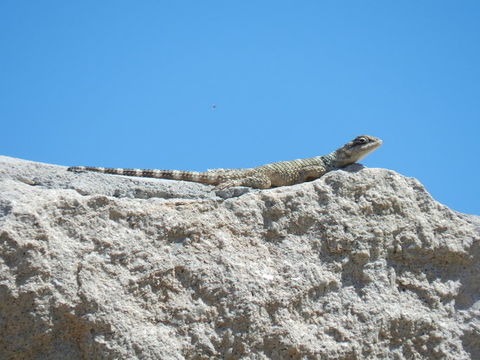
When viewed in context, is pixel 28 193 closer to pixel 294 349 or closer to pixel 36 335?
pixel 36 335

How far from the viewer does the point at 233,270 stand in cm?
493

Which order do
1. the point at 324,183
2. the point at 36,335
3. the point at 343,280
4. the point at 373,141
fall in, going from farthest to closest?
the point at 373,141
the point at 324,183
the point at 343,280
the point at 36,335

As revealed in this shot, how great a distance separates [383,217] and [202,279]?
1546mm

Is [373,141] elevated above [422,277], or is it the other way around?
[373,141]

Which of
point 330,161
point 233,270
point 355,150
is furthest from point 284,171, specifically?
point 233,270

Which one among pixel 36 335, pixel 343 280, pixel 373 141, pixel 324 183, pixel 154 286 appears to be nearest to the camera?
pixel 36 335

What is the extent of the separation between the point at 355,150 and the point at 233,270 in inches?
98.8

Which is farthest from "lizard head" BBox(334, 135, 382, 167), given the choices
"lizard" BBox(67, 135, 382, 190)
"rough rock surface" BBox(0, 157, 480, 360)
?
"rough rock surface" BBox(0, 157, 480, 360)

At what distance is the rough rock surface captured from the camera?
456 centimetres

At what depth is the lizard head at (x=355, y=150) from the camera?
698 cm

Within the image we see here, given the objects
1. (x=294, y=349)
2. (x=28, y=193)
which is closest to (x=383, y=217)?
(x=294, y=349)

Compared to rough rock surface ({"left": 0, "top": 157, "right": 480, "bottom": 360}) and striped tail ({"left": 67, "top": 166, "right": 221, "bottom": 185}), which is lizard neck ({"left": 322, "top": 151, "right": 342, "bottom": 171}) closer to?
striped tail ({"left": 67, "top": 166, "right": 221, "bottom": 185})

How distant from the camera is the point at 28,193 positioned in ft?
16.0

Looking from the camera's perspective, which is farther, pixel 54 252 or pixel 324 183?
pixel 324 183
